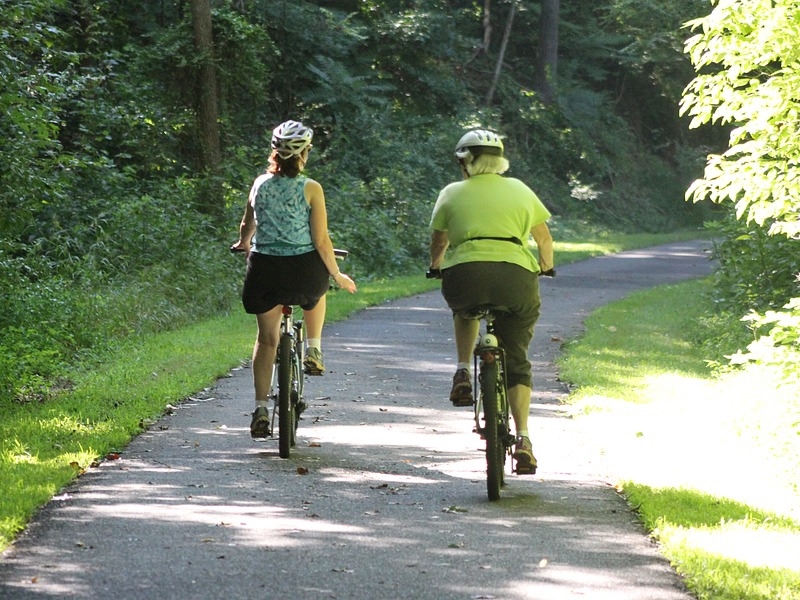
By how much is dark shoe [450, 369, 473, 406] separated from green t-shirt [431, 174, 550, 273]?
0.67 metres

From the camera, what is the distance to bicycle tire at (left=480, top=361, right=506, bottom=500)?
7379 millimetres

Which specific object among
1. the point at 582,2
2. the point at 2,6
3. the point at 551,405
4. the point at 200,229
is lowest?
the point at 551,405

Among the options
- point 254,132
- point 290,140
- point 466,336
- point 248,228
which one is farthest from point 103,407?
point 254,132

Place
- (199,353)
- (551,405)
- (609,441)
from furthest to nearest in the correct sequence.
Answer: (199,353) → (551,405) → (609,441)

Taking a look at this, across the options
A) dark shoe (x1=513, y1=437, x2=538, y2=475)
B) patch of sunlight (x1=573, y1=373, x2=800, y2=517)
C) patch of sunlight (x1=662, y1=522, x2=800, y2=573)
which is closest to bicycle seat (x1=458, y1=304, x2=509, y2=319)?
dark shoe (x1=513, y1=437, x2=538, y2=475)

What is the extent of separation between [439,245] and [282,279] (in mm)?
1315

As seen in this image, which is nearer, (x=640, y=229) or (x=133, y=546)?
(x=133, y=546)

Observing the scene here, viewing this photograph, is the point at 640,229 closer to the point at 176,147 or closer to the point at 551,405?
the point at 176,147

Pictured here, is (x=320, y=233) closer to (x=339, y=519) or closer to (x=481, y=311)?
(x=481, y=311)

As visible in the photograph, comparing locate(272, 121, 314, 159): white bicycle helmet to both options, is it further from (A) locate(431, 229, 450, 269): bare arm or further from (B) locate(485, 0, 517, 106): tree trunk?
(B) locate(485, 0, 517, 106): tree trunk

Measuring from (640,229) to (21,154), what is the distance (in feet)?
132

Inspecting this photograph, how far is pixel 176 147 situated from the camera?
25.8 m

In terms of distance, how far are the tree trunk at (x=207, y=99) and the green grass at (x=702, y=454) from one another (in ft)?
34.8

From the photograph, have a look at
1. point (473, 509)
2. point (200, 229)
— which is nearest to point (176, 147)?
point (200, 229)
